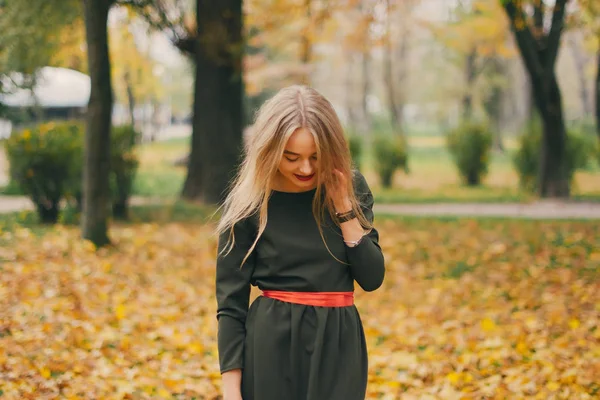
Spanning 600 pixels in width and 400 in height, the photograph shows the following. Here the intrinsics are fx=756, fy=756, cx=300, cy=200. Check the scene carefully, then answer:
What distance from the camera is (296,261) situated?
2332mm

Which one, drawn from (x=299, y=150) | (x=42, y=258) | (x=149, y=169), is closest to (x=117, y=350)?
(x=42, y=258)

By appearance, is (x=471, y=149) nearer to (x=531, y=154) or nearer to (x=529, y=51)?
(x=531, y=154)

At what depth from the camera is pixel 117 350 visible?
5.71m

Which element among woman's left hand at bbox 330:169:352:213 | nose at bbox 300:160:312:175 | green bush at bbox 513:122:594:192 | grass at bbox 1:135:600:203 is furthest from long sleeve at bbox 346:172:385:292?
green bush at bbox 513:122:594:192

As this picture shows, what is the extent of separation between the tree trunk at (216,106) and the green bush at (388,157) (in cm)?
700

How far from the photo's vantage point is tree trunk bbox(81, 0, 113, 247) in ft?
29.3

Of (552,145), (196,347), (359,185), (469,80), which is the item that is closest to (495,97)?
(469,80)

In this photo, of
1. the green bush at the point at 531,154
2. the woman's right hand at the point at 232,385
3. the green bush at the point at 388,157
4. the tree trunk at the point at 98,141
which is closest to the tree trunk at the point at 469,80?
the green bush at the point at 388,157

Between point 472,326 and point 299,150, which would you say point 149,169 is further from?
point 299,150

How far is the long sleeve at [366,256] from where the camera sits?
233cm

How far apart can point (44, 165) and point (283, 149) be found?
9.44 meters

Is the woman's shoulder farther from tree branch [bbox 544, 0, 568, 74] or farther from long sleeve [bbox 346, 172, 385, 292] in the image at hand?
tree branch [bbox 544, 0, 568, 74]

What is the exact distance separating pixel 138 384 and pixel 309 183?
3.09 m

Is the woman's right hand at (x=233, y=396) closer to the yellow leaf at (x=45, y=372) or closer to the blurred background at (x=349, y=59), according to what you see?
the blurred background at (x=349, y=59)
